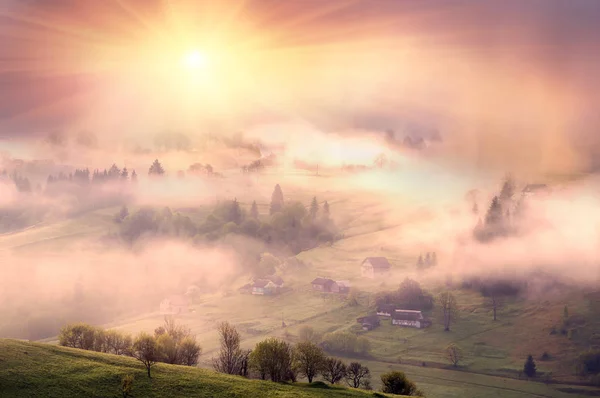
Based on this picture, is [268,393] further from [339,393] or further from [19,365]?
[19,365]

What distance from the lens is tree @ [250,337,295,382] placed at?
10894 cm

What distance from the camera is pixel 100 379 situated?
293ft

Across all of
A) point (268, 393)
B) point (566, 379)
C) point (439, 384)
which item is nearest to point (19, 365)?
point (268, 393)

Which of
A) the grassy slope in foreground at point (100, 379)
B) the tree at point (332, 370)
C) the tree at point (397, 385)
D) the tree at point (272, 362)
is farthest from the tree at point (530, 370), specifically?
the tree at point (272, 362)

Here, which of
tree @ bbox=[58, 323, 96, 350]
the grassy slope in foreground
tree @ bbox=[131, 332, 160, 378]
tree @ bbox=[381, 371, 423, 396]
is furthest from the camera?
tree @ bbox=[58, 323, 96, 350]

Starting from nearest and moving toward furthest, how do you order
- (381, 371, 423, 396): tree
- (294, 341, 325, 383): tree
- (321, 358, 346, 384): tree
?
1. (294, 341, 325, 383): tree
2. (381, 371, 423, 396): tree
3. (321, 358, 346, 384): tree

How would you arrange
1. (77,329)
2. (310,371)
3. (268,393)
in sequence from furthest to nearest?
(77,329) < (310,371) < (268,393)

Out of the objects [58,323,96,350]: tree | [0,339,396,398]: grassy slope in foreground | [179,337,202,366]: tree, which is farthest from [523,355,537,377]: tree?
[58,323,96,350]: tree

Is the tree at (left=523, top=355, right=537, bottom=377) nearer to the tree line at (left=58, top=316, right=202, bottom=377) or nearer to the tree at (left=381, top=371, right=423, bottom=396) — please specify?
the tree at (left=381, top=371, right=423, bottom=396)

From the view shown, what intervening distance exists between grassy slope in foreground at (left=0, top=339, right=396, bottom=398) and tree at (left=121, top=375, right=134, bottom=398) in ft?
Answer: 3.18

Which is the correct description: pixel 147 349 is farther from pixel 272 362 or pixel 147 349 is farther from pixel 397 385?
pixel 397 385

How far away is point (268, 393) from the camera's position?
311 feet

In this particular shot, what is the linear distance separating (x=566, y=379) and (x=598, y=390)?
11.6 m

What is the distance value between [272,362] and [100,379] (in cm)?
3737
